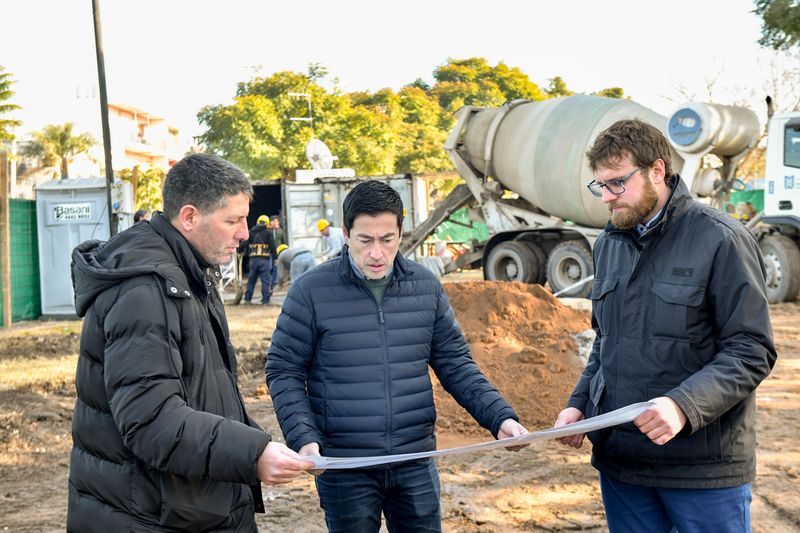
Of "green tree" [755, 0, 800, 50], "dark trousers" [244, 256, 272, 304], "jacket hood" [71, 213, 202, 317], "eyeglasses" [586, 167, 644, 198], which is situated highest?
"green tree" [755, 0, 800, 50]

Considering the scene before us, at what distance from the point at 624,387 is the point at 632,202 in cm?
61

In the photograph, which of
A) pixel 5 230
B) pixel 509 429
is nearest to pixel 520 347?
pixel 509 429

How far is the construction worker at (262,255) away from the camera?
59.5 feet

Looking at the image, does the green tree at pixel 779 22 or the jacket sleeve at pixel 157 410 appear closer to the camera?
the jacket sleeve at pixel 157 410

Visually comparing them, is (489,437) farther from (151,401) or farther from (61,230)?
(61,230)

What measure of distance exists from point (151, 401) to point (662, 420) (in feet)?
4.73

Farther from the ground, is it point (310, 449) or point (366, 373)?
point (366, 373)

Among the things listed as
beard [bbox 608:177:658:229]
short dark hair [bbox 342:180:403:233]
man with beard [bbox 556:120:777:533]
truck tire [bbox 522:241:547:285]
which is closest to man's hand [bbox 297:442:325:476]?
short dark hair [bbox 342:180:403:233]

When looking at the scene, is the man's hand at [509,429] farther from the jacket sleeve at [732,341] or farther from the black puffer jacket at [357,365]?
the jacket sleeve at [732,341]

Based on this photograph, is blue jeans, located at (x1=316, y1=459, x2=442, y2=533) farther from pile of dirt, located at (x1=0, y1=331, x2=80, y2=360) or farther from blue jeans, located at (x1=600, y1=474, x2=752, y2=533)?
pile of dirt, located at (x1=0, y1=331, x2=80, y2=360)

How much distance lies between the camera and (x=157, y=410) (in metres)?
2.22

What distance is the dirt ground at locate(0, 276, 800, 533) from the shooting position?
5.32 metres

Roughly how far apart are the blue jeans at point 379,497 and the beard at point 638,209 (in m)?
1.11

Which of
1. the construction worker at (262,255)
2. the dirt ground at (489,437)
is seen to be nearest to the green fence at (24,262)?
the dirt ground at (489,437)
